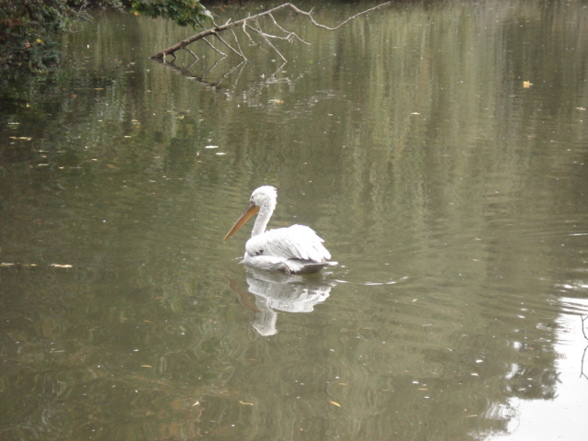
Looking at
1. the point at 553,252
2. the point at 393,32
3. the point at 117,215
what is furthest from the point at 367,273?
the point at 393,32

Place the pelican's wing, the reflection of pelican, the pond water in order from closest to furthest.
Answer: the pond water < the reflection of pelican < the pelican's wing

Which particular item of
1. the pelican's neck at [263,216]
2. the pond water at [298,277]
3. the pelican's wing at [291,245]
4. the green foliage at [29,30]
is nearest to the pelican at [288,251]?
the pelican's wing at [291,245]

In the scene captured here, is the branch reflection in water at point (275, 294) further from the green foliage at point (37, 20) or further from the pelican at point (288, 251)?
the green foliage at point (37, 20)

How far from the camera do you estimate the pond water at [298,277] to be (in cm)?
483

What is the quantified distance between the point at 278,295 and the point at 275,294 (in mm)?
36

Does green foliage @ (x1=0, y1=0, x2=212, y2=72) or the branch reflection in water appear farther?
green foliage @ (x1=0, y1=0, x2=212, y2=72)

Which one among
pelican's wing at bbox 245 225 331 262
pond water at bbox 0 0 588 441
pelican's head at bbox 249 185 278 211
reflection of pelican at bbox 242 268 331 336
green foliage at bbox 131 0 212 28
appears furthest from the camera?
green foliage at bbox 131 0 212 28

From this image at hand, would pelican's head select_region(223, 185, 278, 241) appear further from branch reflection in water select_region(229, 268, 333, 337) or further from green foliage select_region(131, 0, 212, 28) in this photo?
green foliage select_region(131, 0, 212, 28)

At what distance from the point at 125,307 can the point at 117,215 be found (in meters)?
2.27

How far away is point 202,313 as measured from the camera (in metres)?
6.18

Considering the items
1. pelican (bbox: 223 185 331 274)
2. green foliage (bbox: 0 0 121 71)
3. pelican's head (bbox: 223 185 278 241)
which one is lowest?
pelican (bbox: 223 185 331 274)

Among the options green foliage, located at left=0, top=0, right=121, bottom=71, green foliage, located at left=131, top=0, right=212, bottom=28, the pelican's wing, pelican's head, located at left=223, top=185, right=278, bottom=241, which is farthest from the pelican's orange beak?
green foliage, located at left=0, top=0, right=121, bottom=71

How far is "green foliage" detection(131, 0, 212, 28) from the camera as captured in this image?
16.1 metres

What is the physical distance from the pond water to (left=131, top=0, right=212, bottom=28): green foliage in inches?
66.9
